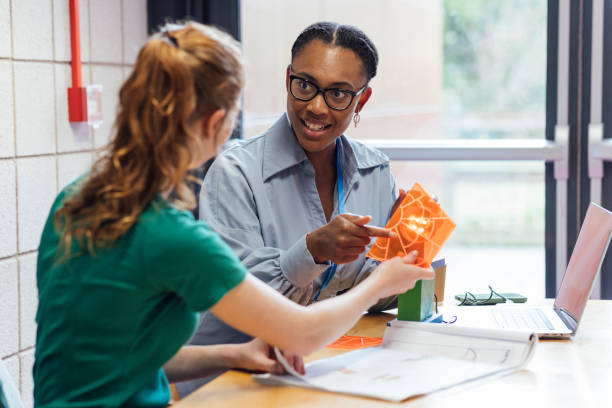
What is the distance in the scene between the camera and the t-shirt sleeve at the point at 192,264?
108 cm

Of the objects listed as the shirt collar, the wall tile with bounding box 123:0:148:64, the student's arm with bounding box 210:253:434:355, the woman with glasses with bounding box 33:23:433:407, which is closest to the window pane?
the shirt collar

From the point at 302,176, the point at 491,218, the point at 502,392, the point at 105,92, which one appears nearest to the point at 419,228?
the point at 502,392

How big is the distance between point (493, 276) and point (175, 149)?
249cm

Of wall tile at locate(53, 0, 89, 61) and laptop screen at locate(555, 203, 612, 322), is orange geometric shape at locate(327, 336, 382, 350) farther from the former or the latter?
wall tile at locate(53, 0, 89, 61)

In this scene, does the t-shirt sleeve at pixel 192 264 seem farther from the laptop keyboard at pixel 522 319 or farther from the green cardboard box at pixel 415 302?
the laptop keyboard at pixel 522 319

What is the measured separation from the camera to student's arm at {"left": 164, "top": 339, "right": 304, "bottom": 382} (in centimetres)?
135

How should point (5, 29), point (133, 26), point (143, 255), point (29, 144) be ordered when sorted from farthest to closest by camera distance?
point (133, 26)
point (29, 144)
point (5, 29)
point (143, 255)

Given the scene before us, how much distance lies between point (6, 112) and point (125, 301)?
1315 mm

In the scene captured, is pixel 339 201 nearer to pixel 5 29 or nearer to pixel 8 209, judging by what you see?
pixel 8 209

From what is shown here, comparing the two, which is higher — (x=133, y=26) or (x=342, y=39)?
(x=133, y=26)

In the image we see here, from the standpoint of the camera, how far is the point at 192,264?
1090 mm

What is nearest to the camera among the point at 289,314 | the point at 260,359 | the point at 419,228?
the point at 289,314

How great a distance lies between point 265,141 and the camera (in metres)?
1.96

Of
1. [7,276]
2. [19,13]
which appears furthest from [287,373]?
[19,13]
